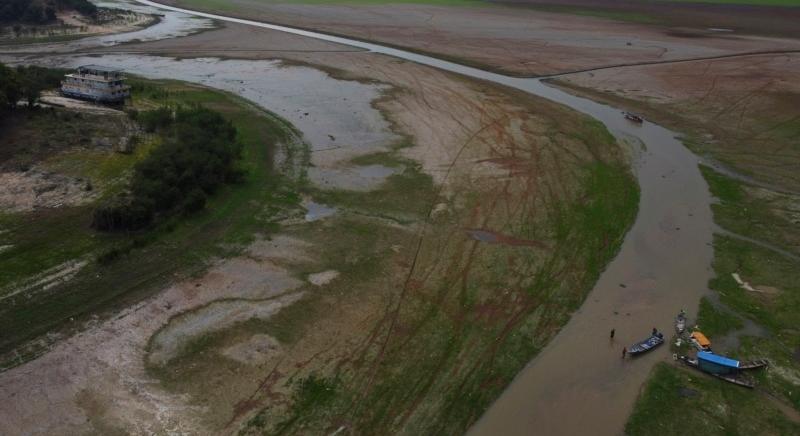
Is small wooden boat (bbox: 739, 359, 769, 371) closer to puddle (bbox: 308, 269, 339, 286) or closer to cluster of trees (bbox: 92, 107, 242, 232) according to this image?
puddle (bbox: 308, 269, 339, 286)

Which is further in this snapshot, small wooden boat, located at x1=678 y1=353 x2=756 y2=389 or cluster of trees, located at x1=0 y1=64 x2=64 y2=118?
cluster of trees, located at x1=0 y1=64 x2=64 y2=118

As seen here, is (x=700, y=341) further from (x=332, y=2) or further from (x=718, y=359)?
(x=332, y=2)

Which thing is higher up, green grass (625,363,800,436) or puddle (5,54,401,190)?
puddle (5,54,401,190)

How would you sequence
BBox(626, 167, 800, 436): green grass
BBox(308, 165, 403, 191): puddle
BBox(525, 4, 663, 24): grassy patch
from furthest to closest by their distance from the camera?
BBox(525, 4, 663, 24): grassy patch, BBox(308, 165, 403, 191): puddle, BBox(626, 167, 800, 436): green grass

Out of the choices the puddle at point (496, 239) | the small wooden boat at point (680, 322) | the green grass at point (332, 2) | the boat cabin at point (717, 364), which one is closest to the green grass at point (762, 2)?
the green grass at point (332, 2)

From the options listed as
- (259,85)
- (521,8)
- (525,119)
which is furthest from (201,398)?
(521,8)

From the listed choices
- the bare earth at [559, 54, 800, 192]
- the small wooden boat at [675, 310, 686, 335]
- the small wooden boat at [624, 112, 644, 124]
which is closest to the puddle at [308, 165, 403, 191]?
the small wooden boat at [675, 310, 686, 335]

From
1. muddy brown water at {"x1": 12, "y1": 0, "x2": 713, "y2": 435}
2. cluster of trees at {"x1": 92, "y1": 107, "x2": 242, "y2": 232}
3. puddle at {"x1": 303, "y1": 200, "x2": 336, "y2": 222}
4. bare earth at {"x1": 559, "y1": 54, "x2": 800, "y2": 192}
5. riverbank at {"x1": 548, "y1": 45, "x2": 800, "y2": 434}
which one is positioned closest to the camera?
muddy brown water at {"x1": 12, "y1": 0, "x2": 713, "y2": 435}
